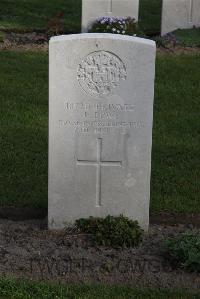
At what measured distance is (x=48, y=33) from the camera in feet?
50.9

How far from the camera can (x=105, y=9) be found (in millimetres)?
15453

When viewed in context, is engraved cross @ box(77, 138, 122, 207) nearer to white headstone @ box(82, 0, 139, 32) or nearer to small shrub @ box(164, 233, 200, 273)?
small shrub @ box(164, 233, 200, 273)

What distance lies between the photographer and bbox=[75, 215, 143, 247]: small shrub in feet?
22.1

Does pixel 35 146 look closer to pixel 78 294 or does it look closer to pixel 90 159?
pixel 90 159

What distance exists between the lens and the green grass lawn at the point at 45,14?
16750 mm

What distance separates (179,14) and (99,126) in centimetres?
941

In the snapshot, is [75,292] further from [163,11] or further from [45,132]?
[163,11]

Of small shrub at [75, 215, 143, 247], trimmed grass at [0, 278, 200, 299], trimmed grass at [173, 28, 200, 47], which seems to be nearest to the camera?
trimmed grass at [0, 278, 200, 299]

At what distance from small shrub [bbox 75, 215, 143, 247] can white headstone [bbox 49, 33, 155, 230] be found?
0.21 metres

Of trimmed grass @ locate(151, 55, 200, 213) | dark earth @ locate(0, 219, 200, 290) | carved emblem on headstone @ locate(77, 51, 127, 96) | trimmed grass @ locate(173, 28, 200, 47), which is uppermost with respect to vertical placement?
trimmed grass @ locate(173, 28, 200, 47)

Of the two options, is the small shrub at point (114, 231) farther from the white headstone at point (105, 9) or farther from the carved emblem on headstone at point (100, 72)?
the white headstone at point (105, 9)

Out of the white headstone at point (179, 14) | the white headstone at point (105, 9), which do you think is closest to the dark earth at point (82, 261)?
the white headstone at point (105, 9)

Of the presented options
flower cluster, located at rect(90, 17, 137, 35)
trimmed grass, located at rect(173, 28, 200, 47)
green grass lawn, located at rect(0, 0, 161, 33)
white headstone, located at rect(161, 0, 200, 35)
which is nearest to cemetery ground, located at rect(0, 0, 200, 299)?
trimmed grass, located at rect(173, 28, 200, 47)

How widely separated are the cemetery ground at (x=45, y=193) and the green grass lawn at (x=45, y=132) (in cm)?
1
